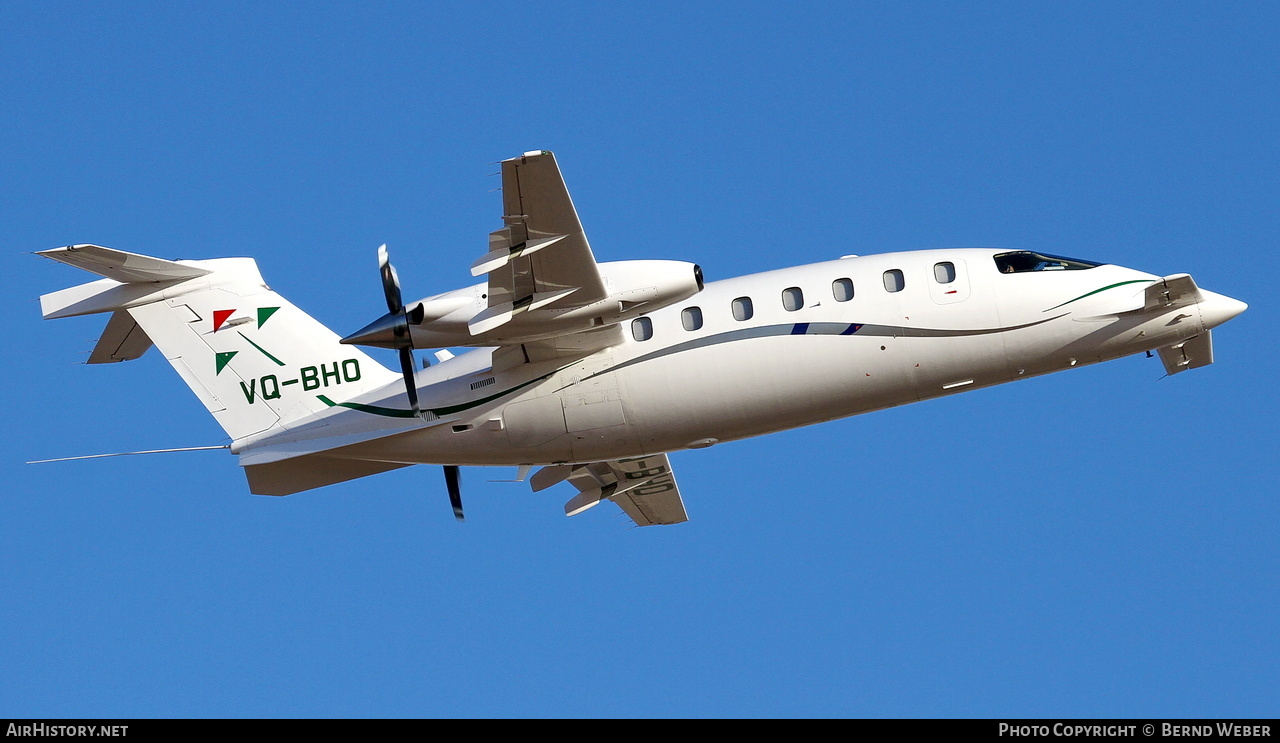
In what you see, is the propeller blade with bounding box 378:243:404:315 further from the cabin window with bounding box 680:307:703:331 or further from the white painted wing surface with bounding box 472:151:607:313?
the cabin window with bounding box 680:307:703:331

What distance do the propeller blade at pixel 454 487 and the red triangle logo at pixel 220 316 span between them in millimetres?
5677

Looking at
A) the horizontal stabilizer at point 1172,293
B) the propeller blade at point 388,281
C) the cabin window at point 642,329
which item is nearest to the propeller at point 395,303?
the propeller blade at point 388,281

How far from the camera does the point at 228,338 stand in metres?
27.0

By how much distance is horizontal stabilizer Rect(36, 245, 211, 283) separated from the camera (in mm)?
24094

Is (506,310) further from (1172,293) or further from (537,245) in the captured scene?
(1172,293)

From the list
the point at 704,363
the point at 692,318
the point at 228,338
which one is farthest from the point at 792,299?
the point at 228,338

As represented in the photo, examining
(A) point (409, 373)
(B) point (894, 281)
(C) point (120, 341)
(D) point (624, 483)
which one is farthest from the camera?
(D) point (624, 483)

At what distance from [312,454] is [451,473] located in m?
3.04

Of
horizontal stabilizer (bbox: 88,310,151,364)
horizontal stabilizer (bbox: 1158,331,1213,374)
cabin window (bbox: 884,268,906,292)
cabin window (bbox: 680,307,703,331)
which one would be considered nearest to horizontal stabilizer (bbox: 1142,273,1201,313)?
horizontal stabilizer (bbox: 1158,331,1213,374)

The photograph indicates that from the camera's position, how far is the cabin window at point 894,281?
25.4 m

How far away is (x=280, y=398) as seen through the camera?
2662 cm

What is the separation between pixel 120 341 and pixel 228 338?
8.17 ft

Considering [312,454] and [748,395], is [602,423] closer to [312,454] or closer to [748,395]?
[748,395]
